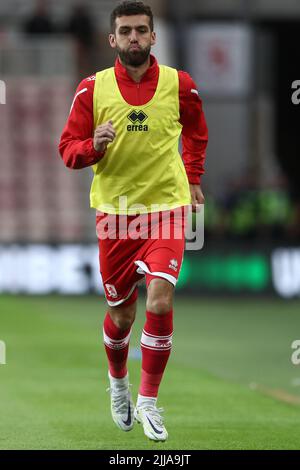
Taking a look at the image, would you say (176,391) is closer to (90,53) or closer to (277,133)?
(90,53)

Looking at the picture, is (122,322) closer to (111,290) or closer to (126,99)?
(111,290)

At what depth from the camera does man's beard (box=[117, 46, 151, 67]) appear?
321 inches

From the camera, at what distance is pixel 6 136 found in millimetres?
24359

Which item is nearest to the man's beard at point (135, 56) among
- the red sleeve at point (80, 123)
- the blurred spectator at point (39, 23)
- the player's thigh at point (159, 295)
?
the red sleeve at point (80, 123)

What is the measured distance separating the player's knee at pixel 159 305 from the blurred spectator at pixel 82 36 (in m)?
16.8

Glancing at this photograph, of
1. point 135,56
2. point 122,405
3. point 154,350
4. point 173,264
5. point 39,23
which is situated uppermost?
point 135,56

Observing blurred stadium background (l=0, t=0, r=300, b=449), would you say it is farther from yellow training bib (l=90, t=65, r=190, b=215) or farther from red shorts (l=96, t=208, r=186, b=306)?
yellow training bib (l=90, t=65, r=190, b=215)

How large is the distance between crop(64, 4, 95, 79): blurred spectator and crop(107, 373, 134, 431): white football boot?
16.3m

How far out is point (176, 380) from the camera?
1147 centimetres

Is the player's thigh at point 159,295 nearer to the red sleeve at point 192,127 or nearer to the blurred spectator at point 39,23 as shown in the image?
the red sleeve at point 192,127

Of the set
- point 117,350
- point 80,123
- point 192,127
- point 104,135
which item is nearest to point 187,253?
point 117,350

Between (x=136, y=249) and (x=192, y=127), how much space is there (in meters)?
0.86

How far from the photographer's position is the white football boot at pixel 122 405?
8547 mm

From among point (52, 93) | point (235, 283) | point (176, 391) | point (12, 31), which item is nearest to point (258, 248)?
point (235, 283)
